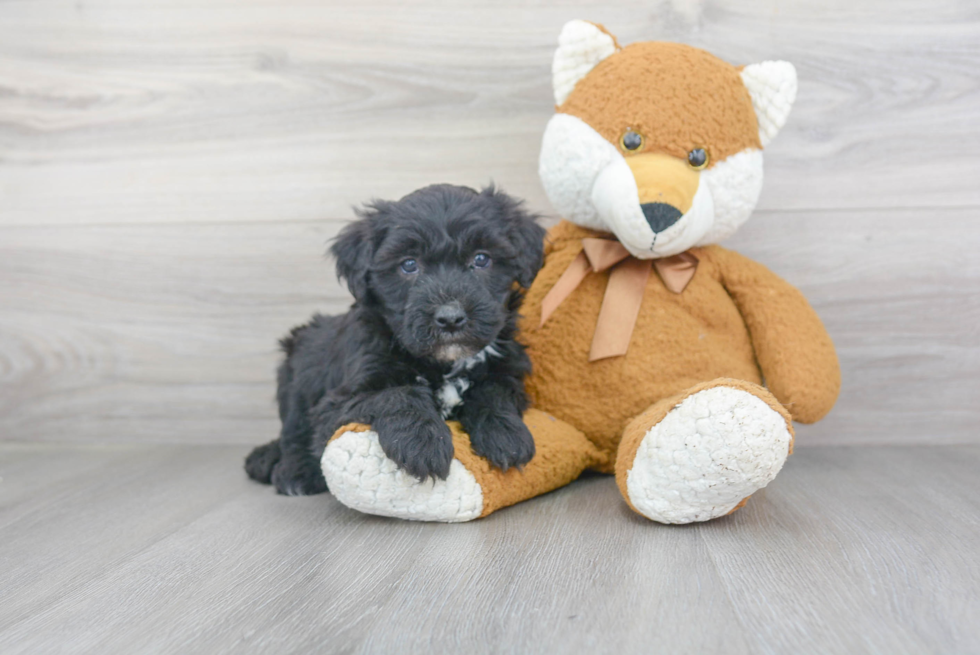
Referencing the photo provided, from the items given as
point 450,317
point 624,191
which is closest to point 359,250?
point 450,317

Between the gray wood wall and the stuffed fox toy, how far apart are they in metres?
0.44

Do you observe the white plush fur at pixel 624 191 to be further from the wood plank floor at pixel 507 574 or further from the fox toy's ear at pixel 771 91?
the wood plank floor at pixel 507 574

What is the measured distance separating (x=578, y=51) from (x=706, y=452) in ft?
3.12

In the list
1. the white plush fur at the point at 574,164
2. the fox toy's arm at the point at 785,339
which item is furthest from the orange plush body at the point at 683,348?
the white plush fur at the point at 574,164

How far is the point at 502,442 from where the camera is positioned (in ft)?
4.71

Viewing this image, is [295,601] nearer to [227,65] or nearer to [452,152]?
[452,152]

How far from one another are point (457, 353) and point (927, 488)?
110cm

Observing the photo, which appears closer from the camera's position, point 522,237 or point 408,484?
point 408,484

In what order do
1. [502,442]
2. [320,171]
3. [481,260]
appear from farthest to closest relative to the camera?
[320,171] < [481,260] < [502,442]

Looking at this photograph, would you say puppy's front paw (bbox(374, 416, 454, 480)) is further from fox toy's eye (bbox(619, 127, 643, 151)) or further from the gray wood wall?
the gray wood wall

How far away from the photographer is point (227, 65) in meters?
2.21

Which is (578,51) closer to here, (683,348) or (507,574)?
(683,348)

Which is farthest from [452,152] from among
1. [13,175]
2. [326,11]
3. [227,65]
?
Result: [13,175]

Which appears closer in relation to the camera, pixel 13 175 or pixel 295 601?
pixel 295 601
